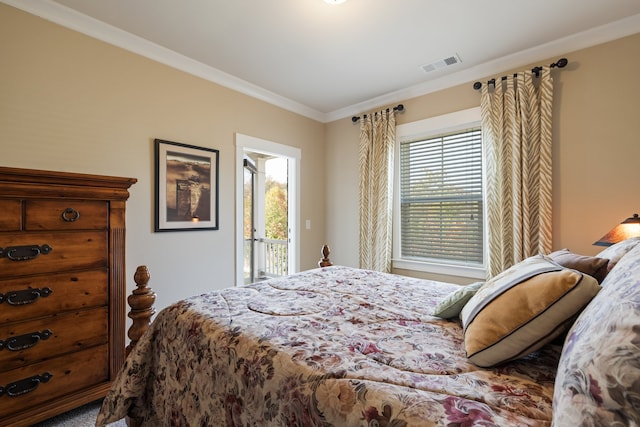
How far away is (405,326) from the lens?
1225 mm

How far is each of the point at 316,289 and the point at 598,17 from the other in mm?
2928

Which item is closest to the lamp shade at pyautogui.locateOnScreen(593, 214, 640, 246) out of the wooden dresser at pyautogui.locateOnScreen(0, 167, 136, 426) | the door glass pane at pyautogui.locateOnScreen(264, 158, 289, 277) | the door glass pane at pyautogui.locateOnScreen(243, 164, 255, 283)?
the wooden dresser at pyautogui.locateOnScreen(0, 167, 136, 426)

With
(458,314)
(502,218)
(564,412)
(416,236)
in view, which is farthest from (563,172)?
(564,412)

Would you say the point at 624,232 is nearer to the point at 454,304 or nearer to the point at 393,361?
the point at 454,304

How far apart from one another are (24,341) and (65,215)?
2.39ft

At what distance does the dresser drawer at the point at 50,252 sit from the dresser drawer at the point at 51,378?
0.55 meters

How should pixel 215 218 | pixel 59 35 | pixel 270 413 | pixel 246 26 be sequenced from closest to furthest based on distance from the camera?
pixel 270 413, pixel 59 35, pixel 246 26, pixel 215 218

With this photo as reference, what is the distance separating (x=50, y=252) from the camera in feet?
5.64

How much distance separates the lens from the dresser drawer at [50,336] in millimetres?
1589

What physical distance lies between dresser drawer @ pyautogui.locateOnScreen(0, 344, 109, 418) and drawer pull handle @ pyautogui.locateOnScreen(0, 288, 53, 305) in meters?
0.37

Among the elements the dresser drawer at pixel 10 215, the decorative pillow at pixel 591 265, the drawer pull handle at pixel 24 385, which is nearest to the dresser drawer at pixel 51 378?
the drawer pull handle at pixel 24 385

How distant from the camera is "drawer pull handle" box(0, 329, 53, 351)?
1.58 meters

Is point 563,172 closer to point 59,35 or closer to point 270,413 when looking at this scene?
point 270,413

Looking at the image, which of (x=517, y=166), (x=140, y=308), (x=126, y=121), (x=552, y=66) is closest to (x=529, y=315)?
(x=140, y=308)
